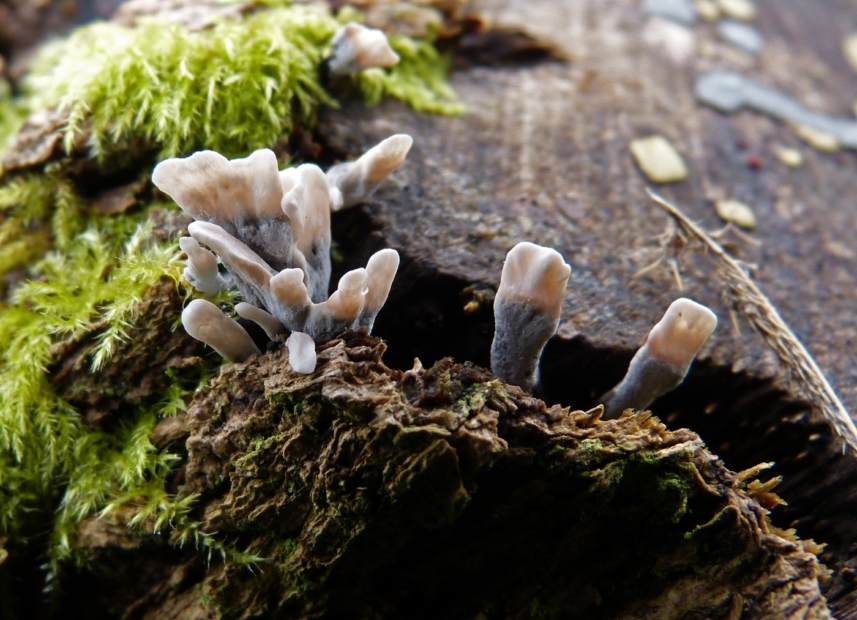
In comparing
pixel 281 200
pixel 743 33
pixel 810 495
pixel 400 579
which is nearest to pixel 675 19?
pixel 743 33

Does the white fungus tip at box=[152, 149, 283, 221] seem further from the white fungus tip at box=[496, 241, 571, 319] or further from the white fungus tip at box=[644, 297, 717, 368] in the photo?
the white fungus tip at box=[644, 297, 717, 368]

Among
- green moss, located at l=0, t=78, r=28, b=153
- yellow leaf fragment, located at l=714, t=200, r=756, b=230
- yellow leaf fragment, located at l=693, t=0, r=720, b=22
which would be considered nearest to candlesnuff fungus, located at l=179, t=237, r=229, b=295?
green moss, located at l=0, t=78, r=28, b=153

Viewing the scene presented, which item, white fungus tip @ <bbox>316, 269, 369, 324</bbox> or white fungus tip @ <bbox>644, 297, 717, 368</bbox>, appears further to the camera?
white fungus tip @ <bbox>644, 297, 717, 368</bbox>

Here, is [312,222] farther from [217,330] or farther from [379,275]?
[217,330]

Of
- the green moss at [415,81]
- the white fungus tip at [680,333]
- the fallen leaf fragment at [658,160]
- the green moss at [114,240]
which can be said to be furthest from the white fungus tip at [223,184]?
the fallen leaf fragment at [658,160]

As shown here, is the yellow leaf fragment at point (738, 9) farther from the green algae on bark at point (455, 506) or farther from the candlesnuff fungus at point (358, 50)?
the green algae on bark at point (455, 506)

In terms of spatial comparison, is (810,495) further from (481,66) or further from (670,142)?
(481,66)
